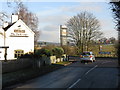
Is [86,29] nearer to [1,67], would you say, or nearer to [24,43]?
[24,43]

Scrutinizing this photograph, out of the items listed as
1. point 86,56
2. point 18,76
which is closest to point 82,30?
point 86,56

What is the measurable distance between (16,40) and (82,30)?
29.7m

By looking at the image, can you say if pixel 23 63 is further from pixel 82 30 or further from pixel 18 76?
pixel 82 30

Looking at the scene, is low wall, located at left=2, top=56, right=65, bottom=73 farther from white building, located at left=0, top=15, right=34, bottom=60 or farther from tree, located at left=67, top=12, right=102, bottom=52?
tree, located at left=67, top=12, right=102, bottom=52

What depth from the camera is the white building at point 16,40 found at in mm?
42125

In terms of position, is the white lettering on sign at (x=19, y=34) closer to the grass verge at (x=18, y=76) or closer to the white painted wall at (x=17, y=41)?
the white painted wall at (x=17, y=41)

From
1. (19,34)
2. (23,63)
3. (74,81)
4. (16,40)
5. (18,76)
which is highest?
(19,34)

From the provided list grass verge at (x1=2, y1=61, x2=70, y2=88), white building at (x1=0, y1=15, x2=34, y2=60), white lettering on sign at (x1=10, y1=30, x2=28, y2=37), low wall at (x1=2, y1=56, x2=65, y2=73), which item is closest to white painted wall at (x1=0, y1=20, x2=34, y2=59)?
white building at (x1=0, y1=15, x2=34, y2=60)

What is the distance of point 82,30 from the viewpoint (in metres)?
69.0

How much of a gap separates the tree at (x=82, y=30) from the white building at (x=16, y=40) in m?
25.8

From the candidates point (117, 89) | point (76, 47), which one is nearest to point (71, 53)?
point (76, 47)

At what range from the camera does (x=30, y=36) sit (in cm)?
4516

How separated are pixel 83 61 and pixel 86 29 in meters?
27.1

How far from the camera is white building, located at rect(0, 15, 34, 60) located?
42.1 meters
